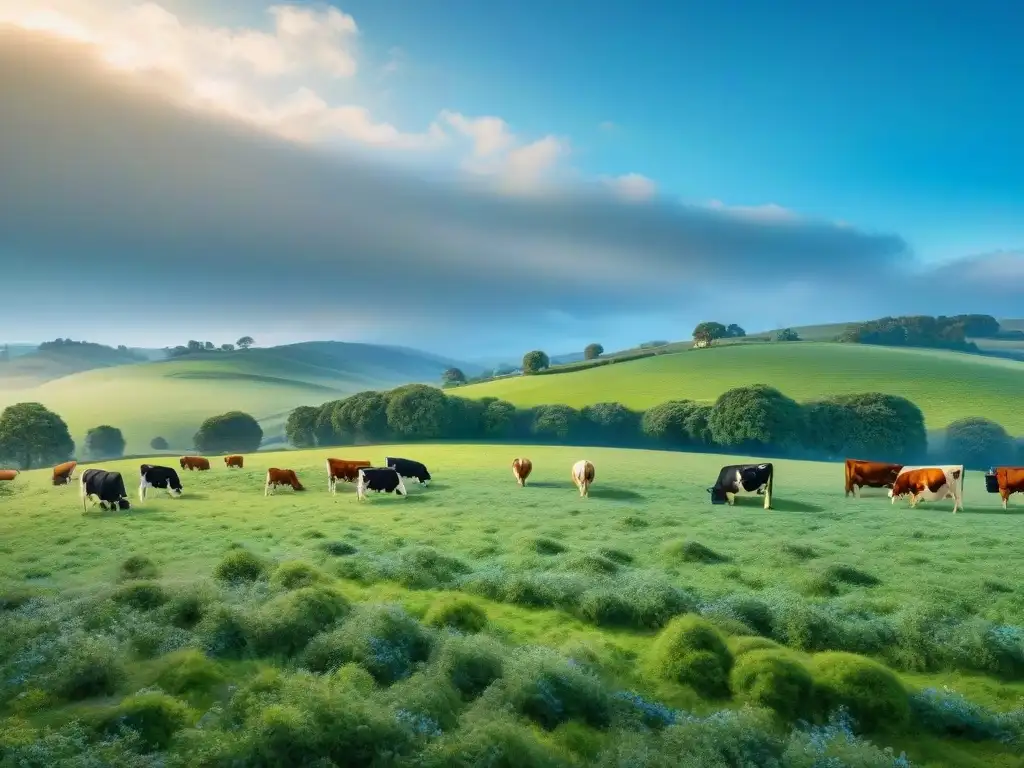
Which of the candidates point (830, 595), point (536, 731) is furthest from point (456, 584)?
point (830, 595)

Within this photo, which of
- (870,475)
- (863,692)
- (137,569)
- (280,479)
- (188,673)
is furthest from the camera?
(280,479)

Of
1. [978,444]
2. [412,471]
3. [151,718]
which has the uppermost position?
[978,444]

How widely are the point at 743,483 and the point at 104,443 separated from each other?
42.2 m

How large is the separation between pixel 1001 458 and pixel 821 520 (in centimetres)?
3581

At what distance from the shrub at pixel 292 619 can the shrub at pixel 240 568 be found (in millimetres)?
2063

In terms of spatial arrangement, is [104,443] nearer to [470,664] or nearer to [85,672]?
[85,672]

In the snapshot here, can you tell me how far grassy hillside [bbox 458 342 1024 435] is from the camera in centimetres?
4947

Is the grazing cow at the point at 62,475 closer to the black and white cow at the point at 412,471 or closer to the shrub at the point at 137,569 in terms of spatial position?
the black and white cow at the point at 412,471

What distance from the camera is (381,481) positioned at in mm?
21609

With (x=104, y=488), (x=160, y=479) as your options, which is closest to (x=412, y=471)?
(x=160, y=479)

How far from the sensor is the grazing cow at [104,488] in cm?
1809

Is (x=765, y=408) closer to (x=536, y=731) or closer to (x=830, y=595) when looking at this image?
(x=830, y=595)

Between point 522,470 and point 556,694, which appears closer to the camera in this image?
point 556,694

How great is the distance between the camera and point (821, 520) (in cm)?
1634
